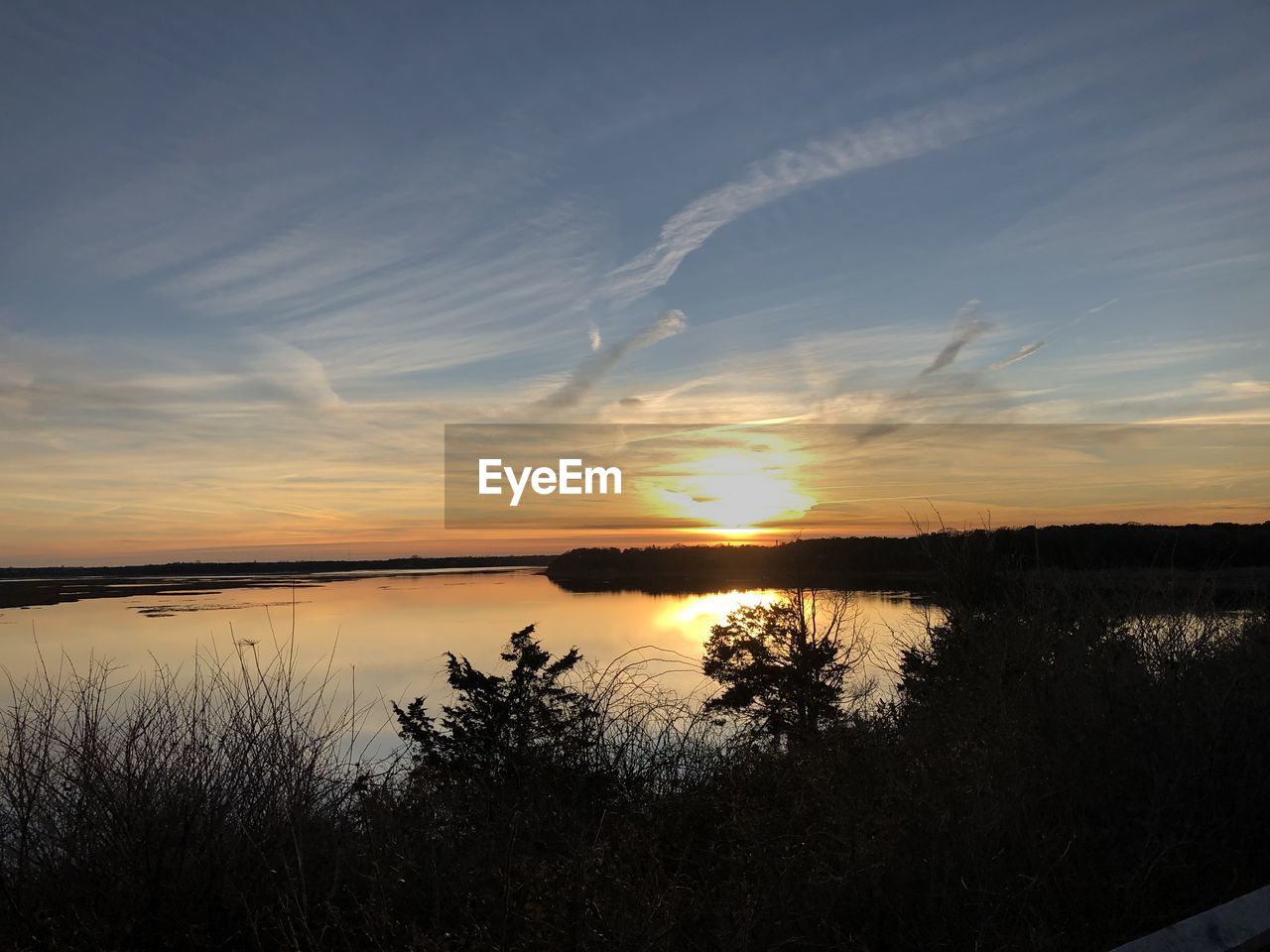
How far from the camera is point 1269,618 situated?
14.3 metres

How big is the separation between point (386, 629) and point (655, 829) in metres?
57.0

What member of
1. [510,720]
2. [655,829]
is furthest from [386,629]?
[655,829]

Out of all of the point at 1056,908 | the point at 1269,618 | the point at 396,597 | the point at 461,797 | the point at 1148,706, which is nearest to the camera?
the point at 1056,908

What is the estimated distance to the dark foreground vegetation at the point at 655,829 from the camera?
4.94m

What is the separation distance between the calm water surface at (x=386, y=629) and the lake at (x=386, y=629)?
107 mm

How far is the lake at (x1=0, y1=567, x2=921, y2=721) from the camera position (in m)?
36.2

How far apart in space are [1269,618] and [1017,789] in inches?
439

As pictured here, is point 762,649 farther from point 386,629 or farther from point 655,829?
point 386,629

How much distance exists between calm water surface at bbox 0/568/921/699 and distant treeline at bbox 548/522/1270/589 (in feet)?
10.9

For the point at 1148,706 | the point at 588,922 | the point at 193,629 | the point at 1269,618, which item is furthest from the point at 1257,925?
the point at 193,629

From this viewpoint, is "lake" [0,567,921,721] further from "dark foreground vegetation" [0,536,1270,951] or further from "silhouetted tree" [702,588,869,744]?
"dark foreground vegetation" [0,536,1270,951]

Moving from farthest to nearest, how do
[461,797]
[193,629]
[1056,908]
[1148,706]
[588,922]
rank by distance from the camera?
[193,629] < [461,797] < [1148,706] < [1056,908] < [588,922]

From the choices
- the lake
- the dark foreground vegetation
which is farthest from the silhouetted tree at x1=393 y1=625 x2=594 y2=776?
the lake

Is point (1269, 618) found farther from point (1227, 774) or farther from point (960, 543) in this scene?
point (1227, 774)
